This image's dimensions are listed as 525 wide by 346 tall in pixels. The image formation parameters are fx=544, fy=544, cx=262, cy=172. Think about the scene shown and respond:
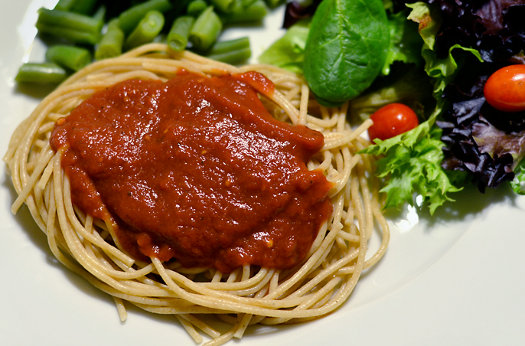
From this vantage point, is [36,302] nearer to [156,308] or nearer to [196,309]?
[156,308]

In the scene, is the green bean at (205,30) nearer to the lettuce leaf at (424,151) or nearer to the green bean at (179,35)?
the green bean at (179,35)

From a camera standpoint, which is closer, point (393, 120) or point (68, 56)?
point (393, 120)

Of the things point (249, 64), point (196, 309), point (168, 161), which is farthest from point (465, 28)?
point (196, 309)

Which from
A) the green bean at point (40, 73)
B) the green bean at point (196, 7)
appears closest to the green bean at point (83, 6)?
the green bean at point (40, 73)

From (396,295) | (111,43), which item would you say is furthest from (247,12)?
(396,295)

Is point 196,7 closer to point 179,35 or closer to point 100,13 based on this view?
point 179,35

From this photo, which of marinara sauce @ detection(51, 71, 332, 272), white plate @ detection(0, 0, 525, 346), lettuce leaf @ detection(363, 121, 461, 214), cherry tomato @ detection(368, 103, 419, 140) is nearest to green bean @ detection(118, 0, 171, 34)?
marinara sauce @ detection(51, 71, 332, 272)
